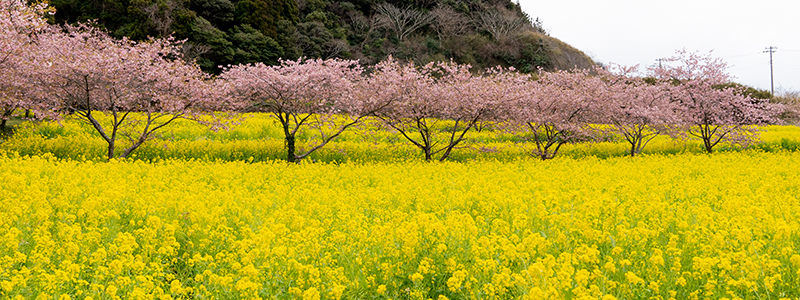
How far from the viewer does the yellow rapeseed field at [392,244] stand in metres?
4.00

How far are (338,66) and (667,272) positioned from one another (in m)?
14.0

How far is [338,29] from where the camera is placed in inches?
2082

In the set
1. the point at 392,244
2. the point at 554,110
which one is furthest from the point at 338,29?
the point at 392,244

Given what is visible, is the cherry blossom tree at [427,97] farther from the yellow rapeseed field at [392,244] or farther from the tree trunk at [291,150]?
the yellow rapeseed field at [392,244]

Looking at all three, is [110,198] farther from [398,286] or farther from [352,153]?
[352,153]

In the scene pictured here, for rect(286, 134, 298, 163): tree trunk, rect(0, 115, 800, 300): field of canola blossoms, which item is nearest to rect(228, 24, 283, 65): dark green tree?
rect(286, 134, 298, 163): tree trunk

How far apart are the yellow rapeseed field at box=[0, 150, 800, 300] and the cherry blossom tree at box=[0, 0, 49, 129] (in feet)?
13.3

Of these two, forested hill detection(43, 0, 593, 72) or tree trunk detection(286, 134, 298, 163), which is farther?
forested hill detection(43, 0, 593, 72)

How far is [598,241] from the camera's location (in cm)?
539

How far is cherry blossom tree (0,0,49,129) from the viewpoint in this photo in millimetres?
12125

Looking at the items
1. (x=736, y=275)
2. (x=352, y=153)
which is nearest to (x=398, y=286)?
(x=736, y=275)

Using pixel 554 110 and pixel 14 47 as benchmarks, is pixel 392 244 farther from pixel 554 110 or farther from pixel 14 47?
pixel 554 110

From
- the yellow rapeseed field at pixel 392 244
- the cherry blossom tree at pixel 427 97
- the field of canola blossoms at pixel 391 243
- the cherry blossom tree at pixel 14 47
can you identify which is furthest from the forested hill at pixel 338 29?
the yellow rapeseed field at pixel 392 244

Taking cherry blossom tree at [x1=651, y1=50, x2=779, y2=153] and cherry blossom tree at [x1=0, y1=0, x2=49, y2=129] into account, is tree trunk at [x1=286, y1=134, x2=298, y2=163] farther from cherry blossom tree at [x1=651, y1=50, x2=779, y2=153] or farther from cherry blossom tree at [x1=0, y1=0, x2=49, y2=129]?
cherry blossom tree at [x1=651, y1=50, x2=779, y2=153]
